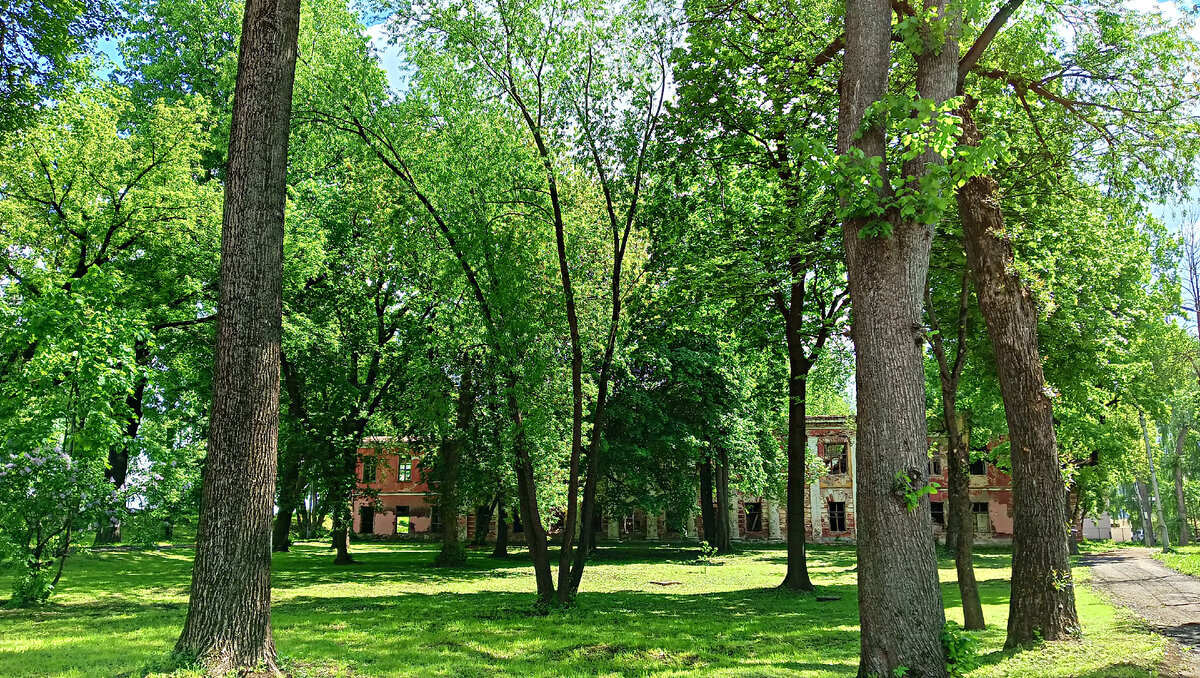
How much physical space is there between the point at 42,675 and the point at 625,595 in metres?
11.7

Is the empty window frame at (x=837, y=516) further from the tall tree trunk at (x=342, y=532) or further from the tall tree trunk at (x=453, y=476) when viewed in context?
the tall tree trunk at (x=342, y=532)

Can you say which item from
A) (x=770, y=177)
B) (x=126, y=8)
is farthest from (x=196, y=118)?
(x=770, y=177)

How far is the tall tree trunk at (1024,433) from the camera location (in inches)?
314

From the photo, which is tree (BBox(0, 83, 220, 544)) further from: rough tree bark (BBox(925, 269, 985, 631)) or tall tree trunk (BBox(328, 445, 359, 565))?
rough tree bark (BBox(925, 269, 985, 631))

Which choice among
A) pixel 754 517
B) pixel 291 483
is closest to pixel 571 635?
pixel 291 483

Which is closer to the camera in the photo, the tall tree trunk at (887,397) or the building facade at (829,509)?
the tall tree trunk at (887,397)

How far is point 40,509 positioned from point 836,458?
132 ft

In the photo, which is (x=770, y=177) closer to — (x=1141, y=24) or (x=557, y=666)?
(x=1141, y=24)

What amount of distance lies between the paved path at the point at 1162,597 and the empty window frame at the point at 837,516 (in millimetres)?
18042

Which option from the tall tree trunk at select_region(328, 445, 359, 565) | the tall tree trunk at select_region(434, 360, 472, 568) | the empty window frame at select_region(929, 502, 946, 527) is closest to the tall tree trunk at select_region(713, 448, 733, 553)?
the tall tree trunk at select_region(434, 360, 472, 568)

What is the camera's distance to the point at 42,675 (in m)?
6.97

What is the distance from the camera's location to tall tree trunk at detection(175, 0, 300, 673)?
19.9 ft

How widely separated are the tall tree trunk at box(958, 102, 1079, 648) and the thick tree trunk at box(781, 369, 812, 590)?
27.8ft

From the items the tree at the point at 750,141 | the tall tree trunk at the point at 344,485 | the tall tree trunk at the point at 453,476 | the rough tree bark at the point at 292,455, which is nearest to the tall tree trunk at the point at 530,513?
the tall tree trunk at the point at 453,476
